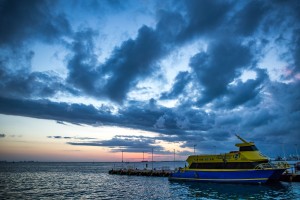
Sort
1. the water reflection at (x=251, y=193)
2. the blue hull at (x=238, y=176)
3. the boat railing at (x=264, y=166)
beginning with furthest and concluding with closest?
the boat railing at (x=264, y=166) → the blue hull at (x=238, y=176) → the water reflection at (x=251, y=193)

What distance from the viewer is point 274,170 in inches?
1692

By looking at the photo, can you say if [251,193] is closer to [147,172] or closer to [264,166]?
[264,166]

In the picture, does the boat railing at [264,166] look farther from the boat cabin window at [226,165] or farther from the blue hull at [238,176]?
the blue hull at [238,176]

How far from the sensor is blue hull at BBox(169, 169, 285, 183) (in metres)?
43.4

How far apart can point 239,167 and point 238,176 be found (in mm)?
1618

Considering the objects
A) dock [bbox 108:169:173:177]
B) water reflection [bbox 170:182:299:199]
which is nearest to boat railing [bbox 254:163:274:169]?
water reflection [bbox 170:182:299:199]

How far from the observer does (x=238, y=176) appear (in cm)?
4562

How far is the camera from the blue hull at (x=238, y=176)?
43425mm

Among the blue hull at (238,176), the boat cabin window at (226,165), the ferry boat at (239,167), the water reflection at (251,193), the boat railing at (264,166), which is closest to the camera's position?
the water reflection at (251,193)

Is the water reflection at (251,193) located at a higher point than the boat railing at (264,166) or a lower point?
lower

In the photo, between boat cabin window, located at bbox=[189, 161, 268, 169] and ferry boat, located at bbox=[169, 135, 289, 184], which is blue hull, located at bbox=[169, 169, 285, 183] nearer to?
ferry boat, located at bbox=[169, 135, 289, 184]

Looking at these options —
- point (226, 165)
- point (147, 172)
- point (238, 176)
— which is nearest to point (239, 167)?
point (238, 176)

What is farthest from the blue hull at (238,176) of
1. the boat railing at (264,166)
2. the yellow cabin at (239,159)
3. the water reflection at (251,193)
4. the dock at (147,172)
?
the dock at (147,172)

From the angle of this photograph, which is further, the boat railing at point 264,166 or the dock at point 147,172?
the dock at point 147,172
